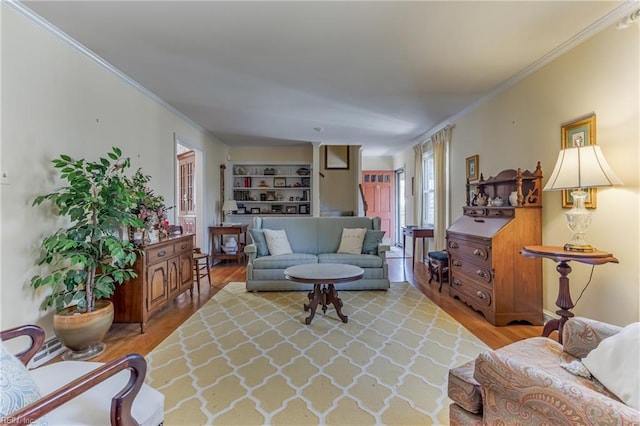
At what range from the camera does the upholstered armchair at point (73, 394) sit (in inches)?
34.9

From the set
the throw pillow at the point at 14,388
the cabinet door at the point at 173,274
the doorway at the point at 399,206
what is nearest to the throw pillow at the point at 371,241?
the cabinet door at the point at 173,274

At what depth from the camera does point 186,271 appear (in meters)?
3.72

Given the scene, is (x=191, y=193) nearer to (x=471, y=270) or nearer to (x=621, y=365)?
(x=471, y=270)

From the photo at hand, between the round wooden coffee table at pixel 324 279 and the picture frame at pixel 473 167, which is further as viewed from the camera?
the picture frame at pixel 473 167

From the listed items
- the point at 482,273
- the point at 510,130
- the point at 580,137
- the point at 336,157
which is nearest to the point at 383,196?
the point at 336,157

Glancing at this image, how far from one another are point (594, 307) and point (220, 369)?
3003 mm

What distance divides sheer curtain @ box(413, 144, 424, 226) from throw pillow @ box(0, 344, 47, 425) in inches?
238

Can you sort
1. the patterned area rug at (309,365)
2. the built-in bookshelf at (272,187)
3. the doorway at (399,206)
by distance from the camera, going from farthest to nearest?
the doorway at (399,206), the built-in bookshelf at (272,187), the patterned area rug at (309,365)

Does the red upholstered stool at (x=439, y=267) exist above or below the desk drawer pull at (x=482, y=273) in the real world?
below

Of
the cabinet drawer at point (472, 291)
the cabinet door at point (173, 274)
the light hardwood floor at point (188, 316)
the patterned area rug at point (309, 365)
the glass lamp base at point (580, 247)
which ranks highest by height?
the glass lamp base at point (580, 247)

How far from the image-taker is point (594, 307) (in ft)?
8.05

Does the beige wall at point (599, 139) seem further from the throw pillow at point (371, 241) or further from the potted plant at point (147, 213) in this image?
the potted plant at point (147, 213)

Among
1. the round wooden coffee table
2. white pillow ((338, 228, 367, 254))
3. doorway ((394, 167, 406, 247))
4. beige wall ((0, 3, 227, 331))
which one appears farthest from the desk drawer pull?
doorway ((394, 167, 406, 247))

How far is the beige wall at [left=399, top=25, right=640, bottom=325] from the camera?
2.15 m
